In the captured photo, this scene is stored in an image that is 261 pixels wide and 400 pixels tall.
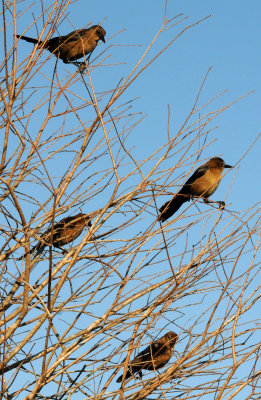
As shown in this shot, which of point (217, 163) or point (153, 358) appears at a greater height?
point (217, 163)

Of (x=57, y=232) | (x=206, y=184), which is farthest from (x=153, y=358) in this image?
(x=206, y=184)

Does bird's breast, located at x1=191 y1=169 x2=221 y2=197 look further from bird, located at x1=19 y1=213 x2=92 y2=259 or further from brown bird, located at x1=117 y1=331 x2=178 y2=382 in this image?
bird, located at x1=19 y1=213 x2=92 y2=259

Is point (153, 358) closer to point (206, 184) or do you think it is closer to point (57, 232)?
point (57, 232)

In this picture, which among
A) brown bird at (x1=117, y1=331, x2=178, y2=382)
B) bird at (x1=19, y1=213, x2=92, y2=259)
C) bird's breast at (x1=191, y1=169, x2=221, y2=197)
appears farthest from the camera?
bird's breast at (x1=191, y1=169, x2=221, y2=197)

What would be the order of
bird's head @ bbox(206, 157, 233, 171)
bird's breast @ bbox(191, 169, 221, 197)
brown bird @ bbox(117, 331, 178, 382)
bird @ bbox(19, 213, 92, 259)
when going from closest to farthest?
bird @ bbox(19, 213, 92, 259) → brown bird @ bbox(117, 331, 178, 382) → bird's breast @ bbox(191, 169, 221, 197) → bird's head @ bbox(206, 157, 233, 171)

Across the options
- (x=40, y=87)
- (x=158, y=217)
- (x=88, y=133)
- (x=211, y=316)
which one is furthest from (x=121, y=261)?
(x=40, y=87)

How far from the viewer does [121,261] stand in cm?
341

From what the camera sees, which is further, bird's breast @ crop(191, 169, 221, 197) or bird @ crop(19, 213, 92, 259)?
bird's breast @ crop(191, 169, 221, 197)

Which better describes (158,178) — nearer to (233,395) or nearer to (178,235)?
(178,235)

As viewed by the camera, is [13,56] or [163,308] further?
[13,56]

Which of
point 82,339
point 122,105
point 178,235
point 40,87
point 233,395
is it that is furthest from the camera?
point 40,87

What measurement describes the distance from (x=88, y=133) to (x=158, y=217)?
0.74 metres

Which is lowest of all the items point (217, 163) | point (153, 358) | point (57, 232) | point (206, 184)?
point (153, 358)

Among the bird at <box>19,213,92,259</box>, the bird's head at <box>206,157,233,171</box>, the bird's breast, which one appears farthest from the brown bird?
the bird's head at <box>206,157,233,171</box>
